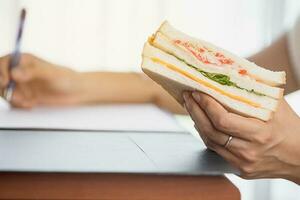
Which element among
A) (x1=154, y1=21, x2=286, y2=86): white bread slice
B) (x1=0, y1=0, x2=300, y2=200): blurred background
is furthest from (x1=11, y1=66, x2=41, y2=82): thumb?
(x1=0, y1=0, x2=300, y2=200): blurred background

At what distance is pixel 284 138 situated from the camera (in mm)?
556

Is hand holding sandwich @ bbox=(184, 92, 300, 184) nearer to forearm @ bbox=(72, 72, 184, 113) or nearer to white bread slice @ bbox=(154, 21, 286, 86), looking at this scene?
white bread slice @ bbox=(154, 21, 286, 86)

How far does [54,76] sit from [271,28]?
0.95 m

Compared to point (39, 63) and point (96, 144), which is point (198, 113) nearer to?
point (96, 144)

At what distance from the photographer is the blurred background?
1449 millimetres

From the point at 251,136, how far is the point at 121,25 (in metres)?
1.06

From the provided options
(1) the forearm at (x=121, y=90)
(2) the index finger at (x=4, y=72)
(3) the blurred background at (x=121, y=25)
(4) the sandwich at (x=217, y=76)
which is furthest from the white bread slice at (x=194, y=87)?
(3) the blurred background at (x=121, y=25)

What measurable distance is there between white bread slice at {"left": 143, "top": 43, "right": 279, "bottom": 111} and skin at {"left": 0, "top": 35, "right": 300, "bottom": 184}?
0.06ft

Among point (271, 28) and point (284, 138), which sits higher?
point (271, 28)

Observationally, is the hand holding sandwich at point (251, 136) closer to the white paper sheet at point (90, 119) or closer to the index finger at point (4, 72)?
the white paper sheet at point (90, 119)

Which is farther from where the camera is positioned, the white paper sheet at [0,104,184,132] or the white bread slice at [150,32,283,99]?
the white paper sheet at [0,104,184,132]

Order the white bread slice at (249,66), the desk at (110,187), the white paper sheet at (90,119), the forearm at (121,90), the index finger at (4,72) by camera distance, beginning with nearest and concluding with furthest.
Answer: the desk at (110,187)
the white bread slice at (249,66)
the white paper sheet at (90,119)
the index finger at (4,72)
the forearm at (121,90)

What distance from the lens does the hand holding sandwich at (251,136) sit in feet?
1.56

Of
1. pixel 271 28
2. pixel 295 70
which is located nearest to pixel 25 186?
pixel 295 70
